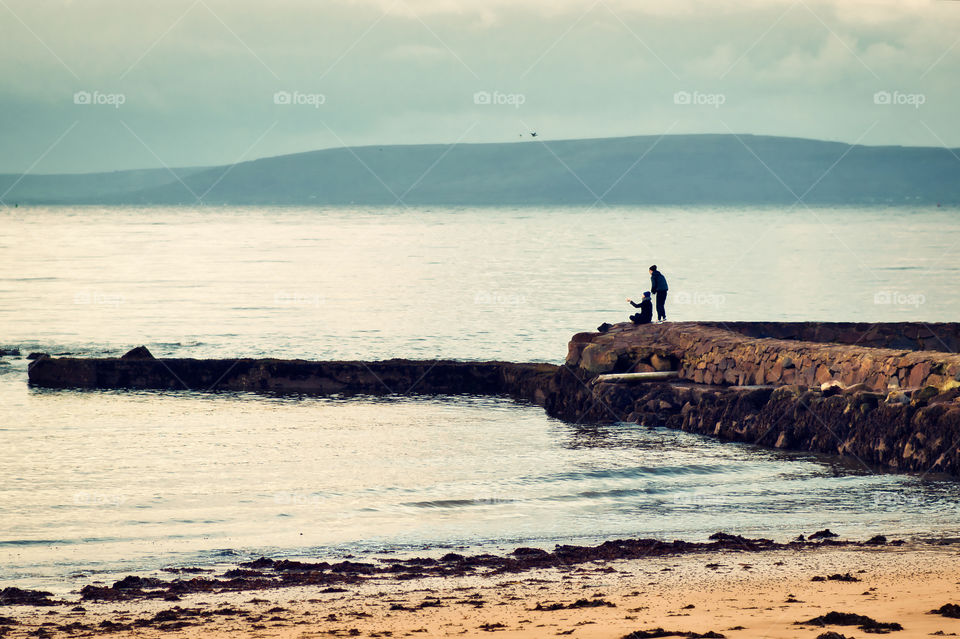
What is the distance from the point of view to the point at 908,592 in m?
11.1

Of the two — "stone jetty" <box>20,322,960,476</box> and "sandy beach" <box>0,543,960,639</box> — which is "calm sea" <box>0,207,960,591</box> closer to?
"stone jetty" <box>20,322,960,476</box>

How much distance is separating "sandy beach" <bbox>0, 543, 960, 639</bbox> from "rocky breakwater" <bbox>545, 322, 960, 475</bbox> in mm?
5545

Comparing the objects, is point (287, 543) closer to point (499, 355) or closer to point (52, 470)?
point (52, 470)

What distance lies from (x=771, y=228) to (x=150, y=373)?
12541 centimetres

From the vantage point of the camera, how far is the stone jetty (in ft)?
61.6

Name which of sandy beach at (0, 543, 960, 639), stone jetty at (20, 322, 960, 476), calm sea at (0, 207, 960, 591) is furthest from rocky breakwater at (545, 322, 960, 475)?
sandy beach at (0, 543, 960, 639)

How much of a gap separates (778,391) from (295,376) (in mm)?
12414

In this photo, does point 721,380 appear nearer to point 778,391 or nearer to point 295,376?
point 778,391

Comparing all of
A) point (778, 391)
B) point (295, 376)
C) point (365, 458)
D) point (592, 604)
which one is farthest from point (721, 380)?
point (592, 604)

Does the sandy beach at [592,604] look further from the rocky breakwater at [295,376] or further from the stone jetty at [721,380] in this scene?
the rocky breakwater at [295,376]

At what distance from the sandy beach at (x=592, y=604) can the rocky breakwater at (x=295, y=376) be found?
1482cm

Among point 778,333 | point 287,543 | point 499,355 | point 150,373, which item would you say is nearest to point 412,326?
point 499,355

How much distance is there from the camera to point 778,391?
68.9ft

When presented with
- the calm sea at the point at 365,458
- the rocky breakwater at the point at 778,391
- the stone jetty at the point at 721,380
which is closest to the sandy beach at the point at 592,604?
the calm sea at the point at 365,458
